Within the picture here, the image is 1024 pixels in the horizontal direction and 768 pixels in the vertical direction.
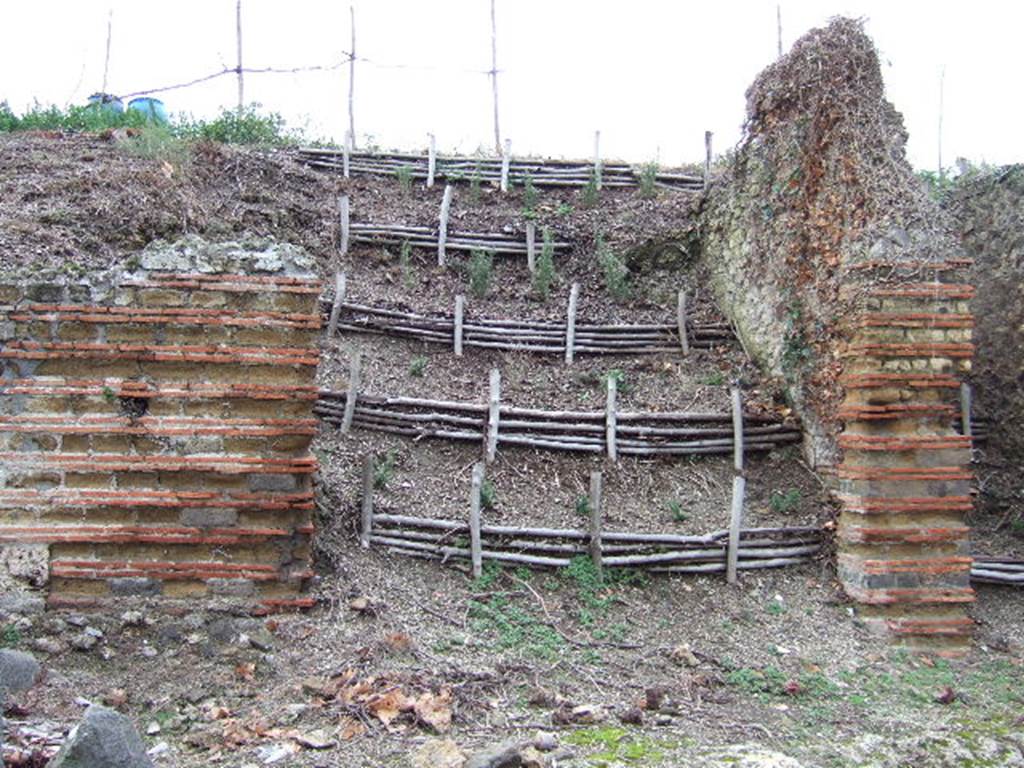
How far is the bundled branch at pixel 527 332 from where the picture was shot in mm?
8039

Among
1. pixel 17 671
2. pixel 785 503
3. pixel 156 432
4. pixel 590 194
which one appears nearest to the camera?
pixel 17 671

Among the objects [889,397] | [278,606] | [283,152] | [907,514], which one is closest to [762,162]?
[889,397]

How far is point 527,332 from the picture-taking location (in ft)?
26.7

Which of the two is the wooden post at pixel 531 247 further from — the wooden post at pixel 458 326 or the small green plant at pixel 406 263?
the wooden post at pixel 458 326

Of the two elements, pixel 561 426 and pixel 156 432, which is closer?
pixel 156 432

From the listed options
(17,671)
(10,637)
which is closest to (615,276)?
(10,637)

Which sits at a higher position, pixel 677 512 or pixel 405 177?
pixel 405 177

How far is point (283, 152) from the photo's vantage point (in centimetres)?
1089

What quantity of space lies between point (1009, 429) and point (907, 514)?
7.97 ft

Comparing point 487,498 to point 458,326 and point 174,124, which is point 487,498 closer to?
point 458,326

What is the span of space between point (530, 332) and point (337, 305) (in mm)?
1764

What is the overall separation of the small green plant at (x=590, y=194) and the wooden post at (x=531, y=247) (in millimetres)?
1059

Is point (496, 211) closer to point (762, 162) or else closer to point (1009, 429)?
point (762, 162)

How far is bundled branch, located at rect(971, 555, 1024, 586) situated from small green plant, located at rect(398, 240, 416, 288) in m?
5.50
